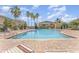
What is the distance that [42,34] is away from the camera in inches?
113

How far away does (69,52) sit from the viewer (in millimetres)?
2891

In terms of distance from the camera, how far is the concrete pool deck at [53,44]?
2.89m

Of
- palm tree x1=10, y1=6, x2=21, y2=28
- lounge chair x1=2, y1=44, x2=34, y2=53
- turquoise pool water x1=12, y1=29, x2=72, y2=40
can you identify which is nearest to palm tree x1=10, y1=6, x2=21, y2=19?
palm tree x1=10, y1=6, x2=21, y2=28

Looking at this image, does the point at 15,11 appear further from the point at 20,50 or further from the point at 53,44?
the point at 53,44

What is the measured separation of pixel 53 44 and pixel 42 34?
0.66 feet

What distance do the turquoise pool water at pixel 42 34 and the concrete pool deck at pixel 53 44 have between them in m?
0.05

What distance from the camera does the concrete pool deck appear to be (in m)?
2.89

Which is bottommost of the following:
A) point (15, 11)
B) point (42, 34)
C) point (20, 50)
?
point (20, 50)

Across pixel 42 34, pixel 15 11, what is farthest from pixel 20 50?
pixel 15 11

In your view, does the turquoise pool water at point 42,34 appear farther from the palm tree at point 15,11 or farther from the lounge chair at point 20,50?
the palm tree at point 15,11

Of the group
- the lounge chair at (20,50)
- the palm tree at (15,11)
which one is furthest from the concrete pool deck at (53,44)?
the palm tree at (15,11)

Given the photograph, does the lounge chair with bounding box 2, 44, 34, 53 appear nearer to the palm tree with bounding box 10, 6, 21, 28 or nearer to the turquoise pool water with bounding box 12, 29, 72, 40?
the turquoise pool water with bounding box 12, 29, 72, 40
